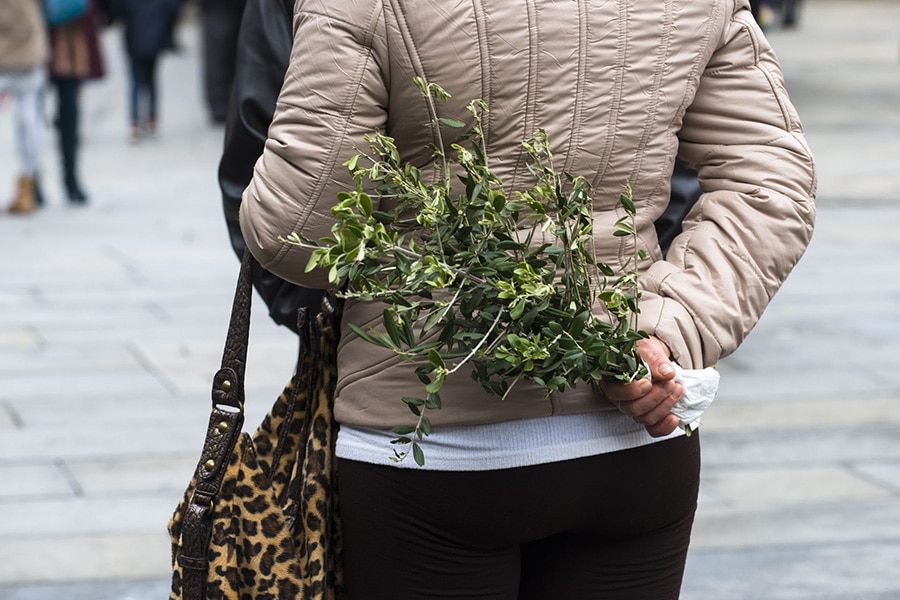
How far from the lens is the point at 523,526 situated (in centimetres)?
183

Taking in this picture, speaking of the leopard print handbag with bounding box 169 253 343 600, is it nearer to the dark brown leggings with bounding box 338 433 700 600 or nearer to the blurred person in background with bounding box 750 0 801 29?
the dark brown leggings with bounding box 338 433 700 600

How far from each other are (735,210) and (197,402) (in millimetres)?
3824

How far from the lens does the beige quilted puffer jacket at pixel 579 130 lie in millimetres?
1723

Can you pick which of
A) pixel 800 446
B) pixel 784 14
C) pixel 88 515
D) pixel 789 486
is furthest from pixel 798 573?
pixel 784 14

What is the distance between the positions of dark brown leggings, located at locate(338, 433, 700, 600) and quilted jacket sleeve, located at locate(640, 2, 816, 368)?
0.20 meters

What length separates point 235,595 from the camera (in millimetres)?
1981

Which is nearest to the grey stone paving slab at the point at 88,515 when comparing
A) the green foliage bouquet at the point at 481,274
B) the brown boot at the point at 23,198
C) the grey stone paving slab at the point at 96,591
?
the grey stone paving slab at the point at 96,591

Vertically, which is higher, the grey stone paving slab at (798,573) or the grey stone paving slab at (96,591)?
the grey stone paving slab at (798,573)

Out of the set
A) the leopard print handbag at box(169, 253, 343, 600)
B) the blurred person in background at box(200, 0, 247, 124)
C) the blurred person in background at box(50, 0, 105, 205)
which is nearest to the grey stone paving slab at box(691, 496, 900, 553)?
the leopard print handbag at box(169, 253, 343, 600)

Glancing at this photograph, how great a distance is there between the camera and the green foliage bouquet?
1588 millimetres

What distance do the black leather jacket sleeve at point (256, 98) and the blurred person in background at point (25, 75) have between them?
7.15 m

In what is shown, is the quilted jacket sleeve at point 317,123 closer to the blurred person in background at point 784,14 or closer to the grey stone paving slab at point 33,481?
the grey stone paving slab at point 33,481

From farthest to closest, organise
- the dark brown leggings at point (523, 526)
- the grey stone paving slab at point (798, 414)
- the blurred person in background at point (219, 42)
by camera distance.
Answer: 1. the blurred person in background at point (219, 42)
2. the grey stone paving slab at point (798, 414)
3. the dark brown leggings at point (523, 526)

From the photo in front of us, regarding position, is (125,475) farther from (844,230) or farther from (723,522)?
(844,230)
